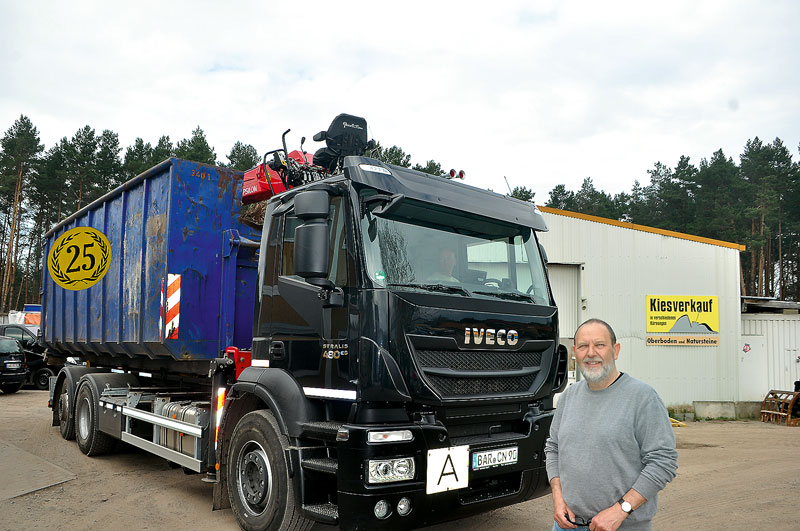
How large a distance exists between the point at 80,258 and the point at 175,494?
3.96 metres

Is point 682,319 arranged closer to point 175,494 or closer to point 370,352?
point 175,494

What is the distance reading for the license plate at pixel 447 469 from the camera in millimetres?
3938

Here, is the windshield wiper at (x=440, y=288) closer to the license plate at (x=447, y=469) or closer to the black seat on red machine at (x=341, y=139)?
the license plate at (x=447, y=469)

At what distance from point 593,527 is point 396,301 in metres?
1.86

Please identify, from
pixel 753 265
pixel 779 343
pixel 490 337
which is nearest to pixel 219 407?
pixel 490 337

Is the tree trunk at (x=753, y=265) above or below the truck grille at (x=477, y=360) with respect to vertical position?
above

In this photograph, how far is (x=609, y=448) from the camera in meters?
2.64

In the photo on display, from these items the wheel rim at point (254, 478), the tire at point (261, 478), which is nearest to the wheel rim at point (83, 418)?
the tire at point (261, 478)

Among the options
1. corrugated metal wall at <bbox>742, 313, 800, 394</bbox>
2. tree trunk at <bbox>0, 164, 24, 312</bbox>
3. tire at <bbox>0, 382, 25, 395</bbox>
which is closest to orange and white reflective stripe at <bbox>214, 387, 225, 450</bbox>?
tire at <bbox>0, 382, 25, 395</bbox>

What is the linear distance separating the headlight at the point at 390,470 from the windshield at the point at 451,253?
1.11m

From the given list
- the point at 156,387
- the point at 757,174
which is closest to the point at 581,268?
the point at 156,387

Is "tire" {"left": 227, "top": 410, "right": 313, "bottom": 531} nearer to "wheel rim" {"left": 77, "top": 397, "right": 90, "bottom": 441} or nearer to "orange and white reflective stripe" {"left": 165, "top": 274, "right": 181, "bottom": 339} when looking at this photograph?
"orange and white reflective stripe" {"left": 165, "top": 274, "right": 181, "bottom": 339}

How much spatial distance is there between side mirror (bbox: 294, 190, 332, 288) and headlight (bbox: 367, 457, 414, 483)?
121 cm

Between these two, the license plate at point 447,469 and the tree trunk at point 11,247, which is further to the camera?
the tree trunk at point 11,247
